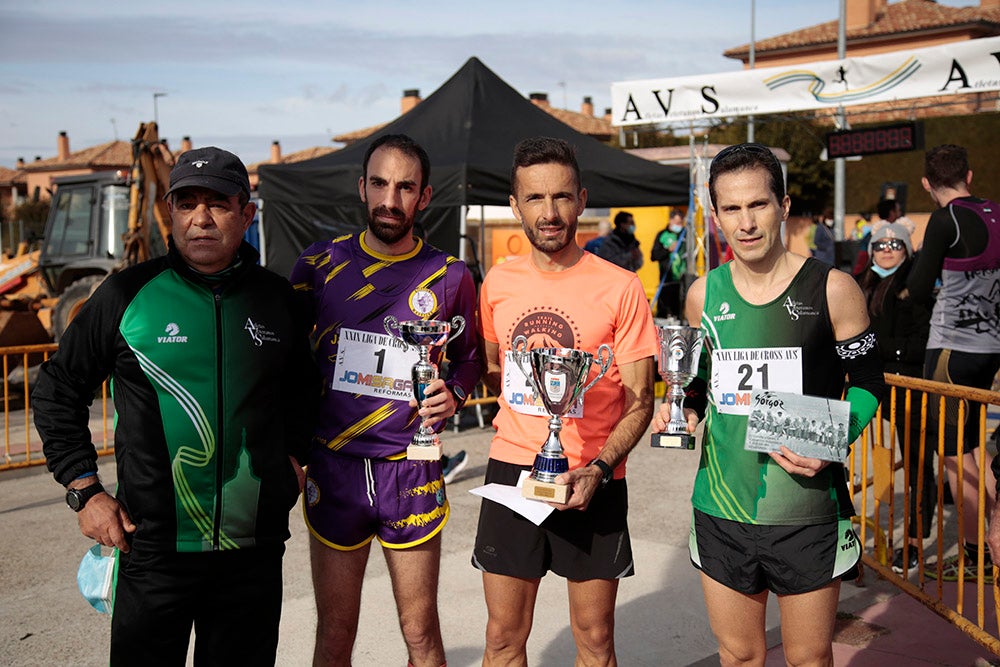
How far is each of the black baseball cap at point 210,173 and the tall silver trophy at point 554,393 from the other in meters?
0.99

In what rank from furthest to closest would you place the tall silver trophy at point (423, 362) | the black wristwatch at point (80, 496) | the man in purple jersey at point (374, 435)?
the man in purple jersey at point (374, 435) < the tall silver trophy at point (423, 362) < the black wristwatch at point (80, 496)

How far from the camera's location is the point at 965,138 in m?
29.7

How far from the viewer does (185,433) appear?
2658mm

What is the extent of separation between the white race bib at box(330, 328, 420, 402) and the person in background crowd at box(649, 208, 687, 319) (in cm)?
1214

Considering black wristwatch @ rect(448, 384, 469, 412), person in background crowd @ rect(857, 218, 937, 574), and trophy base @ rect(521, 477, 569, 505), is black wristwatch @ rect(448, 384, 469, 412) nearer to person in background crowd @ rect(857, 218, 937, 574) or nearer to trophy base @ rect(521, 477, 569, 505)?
trophy base @ rect(521, 477, 569, 505)

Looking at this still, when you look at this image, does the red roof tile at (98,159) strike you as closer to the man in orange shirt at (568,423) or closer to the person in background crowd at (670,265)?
the person in background crowd at (670,265)

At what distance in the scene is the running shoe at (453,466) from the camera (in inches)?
297

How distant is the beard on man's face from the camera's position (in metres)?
3.24

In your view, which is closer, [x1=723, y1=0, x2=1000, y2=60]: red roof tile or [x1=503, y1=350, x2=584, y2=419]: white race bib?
[x1=503, y1=350, x2=584, y2=419]: white race bib

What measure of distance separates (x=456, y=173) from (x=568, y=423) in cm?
689

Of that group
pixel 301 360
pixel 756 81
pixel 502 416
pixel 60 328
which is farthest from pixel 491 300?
pixel 756 81

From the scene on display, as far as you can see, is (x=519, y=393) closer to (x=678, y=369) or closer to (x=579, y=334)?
(x=579, y=334)

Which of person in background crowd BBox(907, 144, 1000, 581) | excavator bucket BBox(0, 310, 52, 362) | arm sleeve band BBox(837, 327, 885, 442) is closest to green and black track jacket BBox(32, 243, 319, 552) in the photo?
arm sleeve band BBox(837, 327, 885, 442)

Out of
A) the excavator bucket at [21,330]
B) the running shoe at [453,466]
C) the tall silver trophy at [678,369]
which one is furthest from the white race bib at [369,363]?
the excavator bucket at [21,330]
